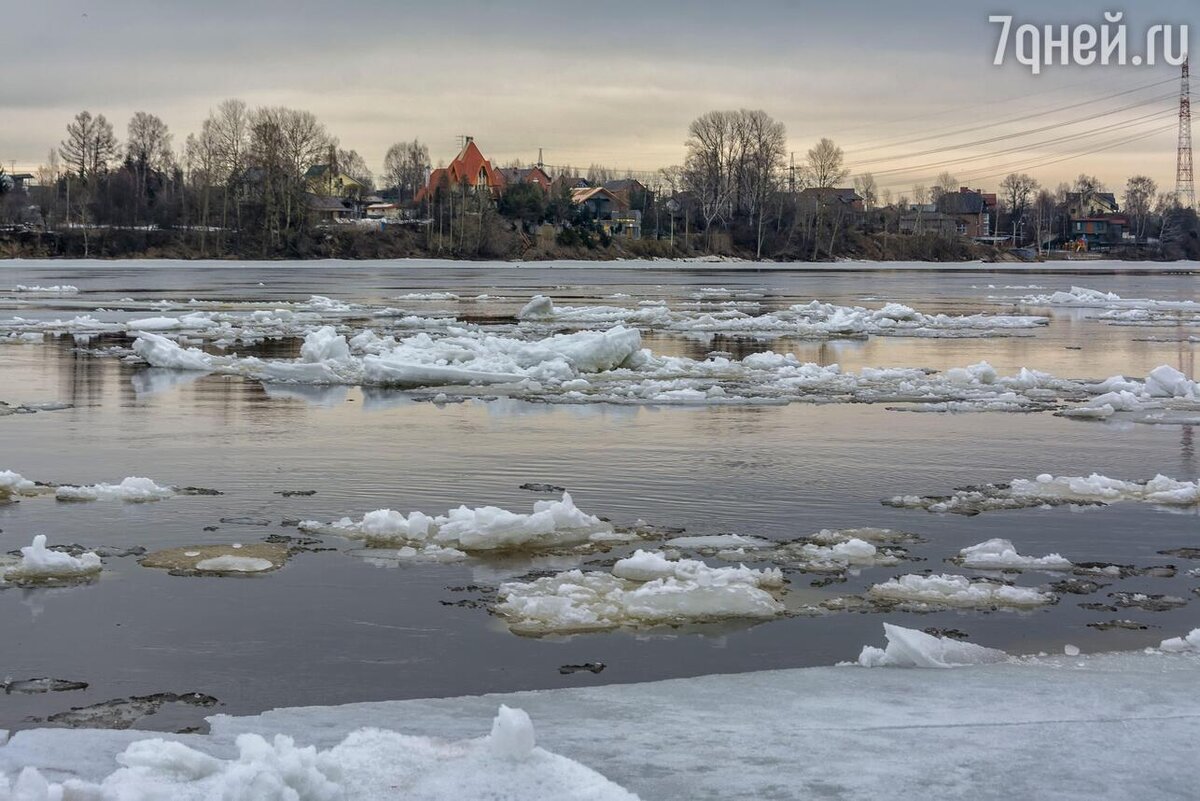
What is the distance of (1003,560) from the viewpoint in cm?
868

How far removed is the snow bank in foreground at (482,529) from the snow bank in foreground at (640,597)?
0.95 meters

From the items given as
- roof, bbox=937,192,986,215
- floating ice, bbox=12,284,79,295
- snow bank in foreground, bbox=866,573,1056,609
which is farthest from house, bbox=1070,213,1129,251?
snow bank in foreground, bbox=866,573,1056,609

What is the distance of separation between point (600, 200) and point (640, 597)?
128451mm

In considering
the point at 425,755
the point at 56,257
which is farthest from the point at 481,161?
the point at 425,755

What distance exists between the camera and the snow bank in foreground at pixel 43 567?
26.6 ft

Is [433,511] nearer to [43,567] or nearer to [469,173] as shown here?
[43,567]

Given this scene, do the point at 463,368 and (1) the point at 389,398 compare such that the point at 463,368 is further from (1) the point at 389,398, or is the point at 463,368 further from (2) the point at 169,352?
(2) the point at 169,352

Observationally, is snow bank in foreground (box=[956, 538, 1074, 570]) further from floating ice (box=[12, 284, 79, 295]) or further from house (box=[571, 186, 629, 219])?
house (box=[571, 186, 629, 219])

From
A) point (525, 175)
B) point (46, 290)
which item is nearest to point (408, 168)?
point (525, 175)

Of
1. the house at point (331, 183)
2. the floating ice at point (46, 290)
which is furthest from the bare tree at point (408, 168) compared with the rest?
the floating ice at point (46, 290)

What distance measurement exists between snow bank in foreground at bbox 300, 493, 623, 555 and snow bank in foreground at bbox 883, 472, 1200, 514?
8.81ft

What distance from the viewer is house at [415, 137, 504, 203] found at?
12150cm

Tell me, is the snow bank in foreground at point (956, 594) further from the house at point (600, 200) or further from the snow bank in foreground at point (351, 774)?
the house at point (600, 200)

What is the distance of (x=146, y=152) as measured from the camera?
391ft
